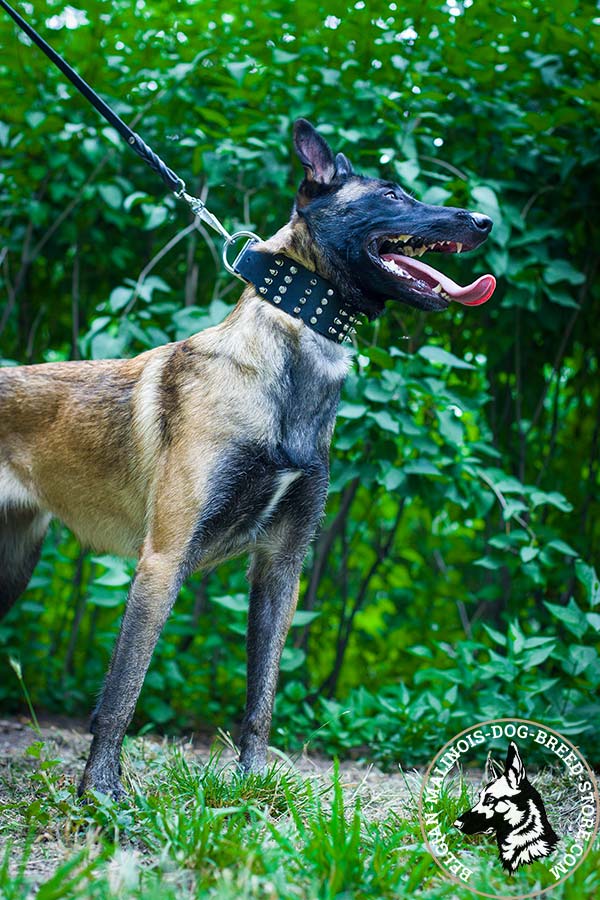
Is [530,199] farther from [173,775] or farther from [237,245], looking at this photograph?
[173,775]

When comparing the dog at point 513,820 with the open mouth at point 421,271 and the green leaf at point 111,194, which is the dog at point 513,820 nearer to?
the open mouth at point 421,271

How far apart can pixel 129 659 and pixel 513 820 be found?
1.13m

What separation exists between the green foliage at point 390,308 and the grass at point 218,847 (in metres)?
1.01

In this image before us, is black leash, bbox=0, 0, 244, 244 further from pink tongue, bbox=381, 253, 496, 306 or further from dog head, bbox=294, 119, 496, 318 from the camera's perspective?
pink tongue, bbox=381, 253, 496, 306

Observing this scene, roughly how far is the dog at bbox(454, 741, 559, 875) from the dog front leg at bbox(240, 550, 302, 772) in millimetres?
757

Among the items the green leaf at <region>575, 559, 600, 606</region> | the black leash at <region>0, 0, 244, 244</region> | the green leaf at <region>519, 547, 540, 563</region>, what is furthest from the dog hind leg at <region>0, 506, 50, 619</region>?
the green leaf at <region>575, 559, 600, 606</region>

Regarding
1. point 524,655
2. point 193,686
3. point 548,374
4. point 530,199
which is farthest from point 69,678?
point 530,199

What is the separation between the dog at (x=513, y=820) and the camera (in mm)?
2055

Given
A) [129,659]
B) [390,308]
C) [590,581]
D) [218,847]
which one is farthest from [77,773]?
[390,308]

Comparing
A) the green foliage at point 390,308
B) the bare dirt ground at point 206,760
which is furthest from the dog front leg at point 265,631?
the green foliage at point 390,308

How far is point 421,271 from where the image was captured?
261 cm

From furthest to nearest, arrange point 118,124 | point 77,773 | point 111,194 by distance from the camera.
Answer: point 111,194 → point 77,773 → point 118,124

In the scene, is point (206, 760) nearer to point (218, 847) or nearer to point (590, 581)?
point (218, 847)

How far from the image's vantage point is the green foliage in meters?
3.42
